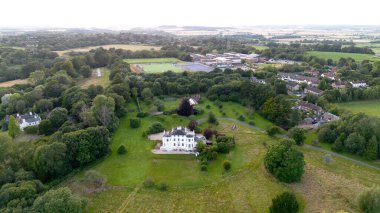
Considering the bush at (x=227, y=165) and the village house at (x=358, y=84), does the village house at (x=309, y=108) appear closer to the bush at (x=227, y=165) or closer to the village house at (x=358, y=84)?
the village house at (x=358, y=84)

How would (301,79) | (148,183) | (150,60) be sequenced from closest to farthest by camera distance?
(148,183)
(301,79)
(150,60)

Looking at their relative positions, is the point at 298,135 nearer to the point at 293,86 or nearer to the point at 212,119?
the point at 212,119

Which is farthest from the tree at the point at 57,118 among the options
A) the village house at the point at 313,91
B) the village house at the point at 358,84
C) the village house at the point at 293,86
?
the village house at the point at 358,84

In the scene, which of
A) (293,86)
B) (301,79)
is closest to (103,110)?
(293,86)

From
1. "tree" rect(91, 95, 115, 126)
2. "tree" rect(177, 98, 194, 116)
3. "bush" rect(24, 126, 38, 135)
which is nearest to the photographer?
"tree" rect(91, 95, 115, 126)

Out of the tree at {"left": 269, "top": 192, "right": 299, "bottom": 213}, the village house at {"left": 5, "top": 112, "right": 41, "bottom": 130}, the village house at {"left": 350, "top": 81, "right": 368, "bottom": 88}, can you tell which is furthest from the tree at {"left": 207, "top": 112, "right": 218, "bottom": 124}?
the village house at {"left": 350, "top": 81, "right": 368, "bottom": 88}

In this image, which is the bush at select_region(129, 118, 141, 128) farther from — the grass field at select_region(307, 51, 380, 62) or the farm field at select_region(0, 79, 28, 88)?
the grass field at select_region(307, 51, 380, 62)
